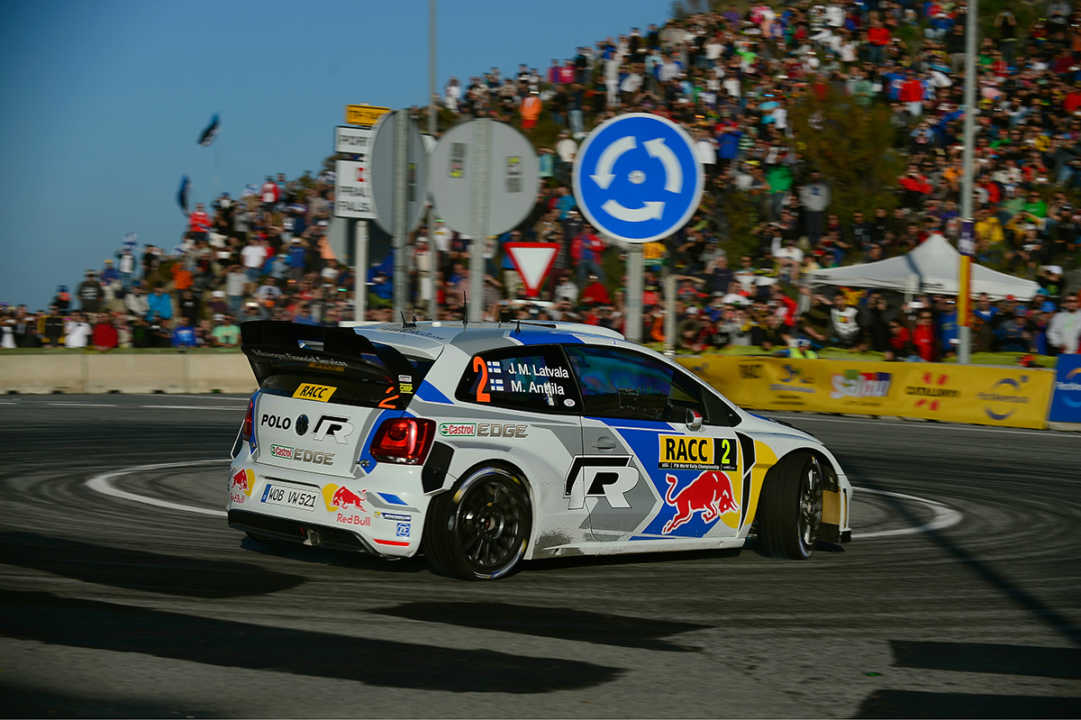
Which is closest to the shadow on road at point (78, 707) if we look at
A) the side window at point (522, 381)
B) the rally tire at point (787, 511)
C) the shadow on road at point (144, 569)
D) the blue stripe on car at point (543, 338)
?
the shadow on road at point (144, 569)

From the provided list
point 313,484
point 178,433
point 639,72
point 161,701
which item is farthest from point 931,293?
point 161,701

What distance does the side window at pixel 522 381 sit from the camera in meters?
8.36

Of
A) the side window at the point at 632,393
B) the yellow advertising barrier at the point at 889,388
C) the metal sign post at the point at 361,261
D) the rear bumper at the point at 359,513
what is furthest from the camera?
the yellow advertising barrier at the point at 889,388

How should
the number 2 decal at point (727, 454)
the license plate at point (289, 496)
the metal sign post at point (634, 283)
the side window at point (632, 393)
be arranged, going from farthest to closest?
the metal sign post at point (634, 283)
the number 2 decal at point (727, 454)
the side window at point (632, 393)
the license plate at point (289, 496)

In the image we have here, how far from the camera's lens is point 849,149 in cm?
2847

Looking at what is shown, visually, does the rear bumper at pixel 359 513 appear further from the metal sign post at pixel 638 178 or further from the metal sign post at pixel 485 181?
the metal sign post at pixel 638 178

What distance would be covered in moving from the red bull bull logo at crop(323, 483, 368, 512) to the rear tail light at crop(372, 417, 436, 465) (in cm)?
24

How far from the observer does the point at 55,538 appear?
925cm

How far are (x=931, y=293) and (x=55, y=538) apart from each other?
18.2m

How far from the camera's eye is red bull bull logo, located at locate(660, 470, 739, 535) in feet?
29.8

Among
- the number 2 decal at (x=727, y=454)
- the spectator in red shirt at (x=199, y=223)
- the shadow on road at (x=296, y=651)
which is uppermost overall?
the spectator in red shirt at (x=199, y=223)

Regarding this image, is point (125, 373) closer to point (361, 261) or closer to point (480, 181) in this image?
point (361, 261)

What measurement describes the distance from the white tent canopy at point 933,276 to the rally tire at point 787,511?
50.7 feet

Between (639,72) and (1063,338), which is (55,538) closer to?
(1063,338)
